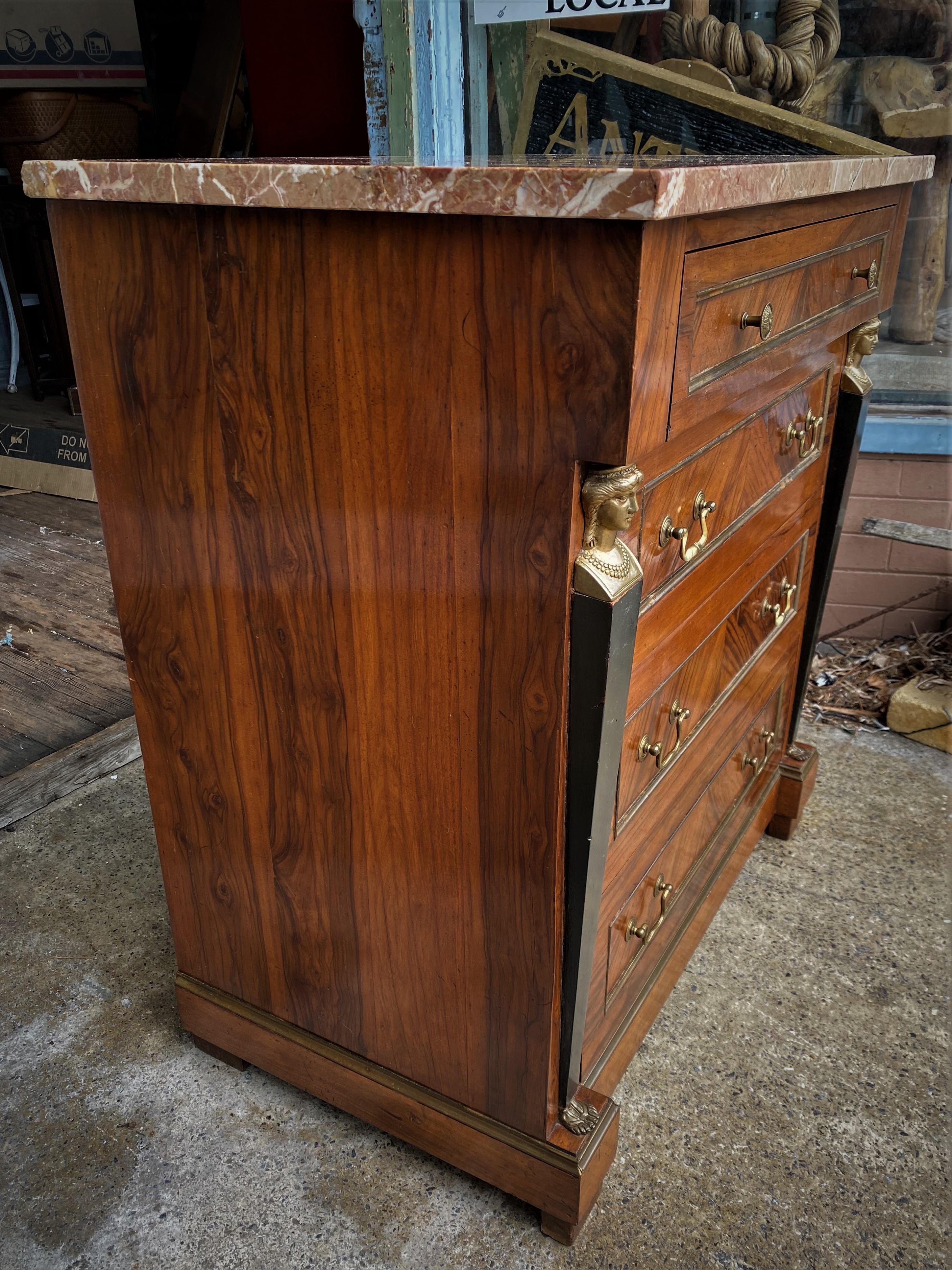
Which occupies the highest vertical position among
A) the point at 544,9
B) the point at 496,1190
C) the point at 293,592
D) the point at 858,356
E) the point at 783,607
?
the point at 544,9

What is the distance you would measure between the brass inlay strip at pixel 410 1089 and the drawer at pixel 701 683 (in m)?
0.43

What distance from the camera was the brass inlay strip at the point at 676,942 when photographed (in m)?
1.38

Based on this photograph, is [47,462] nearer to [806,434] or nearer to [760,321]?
[806,434]

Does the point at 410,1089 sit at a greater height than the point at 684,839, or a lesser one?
lesser

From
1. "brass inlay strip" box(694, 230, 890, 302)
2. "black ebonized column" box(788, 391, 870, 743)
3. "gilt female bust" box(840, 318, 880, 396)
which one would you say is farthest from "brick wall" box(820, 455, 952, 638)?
"brass inlay strip" box(694, 230, 890, 302)

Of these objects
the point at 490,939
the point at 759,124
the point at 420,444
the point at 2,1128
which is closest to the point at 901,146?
the point at 759,124

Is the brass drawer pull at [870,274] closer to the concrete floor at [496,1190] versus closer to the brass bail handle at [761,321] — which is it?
the brass bail handle at [761,321]

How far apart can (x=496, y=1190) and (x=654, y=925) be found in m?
0.43

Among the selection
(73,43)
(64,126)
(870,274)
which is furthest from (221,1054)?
(73,43)

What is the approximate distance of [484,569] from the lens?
96cm

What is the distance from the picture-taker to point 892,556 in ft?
8.65

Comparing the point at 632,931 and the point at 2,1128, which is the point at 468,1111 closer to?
the point at 632,931

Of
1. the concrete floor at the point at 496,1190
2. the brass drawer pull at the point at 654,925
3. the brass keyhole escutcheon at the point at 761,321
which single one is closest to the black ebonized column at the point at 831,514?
the concrete floor at the point at 496,1190

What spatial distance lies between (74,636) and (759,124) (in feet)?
7.20
